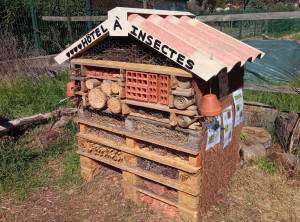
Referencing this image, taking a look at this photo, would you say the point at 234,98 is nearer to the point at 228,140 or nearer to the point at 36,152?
the point at 228,140

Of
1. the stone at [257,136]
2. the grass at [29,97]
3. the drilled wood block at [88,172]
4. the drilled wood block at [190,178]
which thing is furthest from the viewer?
the grass at [29,97]

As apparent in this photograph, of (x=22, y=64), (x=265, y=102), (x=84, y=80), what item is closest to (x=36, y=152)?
(x=84, y=80)

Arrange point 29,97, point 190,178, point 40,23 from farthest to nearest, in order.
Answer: point 40,23 < point 29,97 < point 190,178

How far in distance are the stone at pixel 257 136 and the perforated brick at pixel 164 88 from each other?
2297 millimetres

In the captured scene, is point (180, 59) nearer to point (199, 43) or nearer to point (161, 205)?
point (199, 43)

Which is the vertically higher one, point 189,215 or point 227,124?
point 227,124

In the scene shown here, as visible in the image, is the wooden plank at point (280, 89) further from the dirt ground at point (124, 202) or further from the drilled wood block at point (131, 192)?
the drilled wood block at point (131, 192)

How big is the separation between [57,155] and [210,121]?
307cm

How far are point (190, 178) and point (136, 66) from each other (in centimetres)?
144

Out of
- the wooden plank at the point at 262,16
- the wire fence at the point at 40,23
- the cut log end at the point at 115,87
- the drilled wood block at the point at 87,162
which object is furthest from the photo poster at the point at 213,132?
the wire fence at the point at 40,23

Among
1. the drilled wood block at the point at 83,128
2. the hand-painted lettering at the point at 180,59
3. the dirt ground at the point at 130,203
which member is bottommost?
the dirt ground at the point at 130,203

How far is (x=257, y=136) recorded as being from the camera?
5.03m

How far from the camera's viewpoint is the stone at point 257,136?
4.89m

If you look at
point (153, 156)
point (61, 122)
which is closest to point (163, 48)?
point (153, 156)
